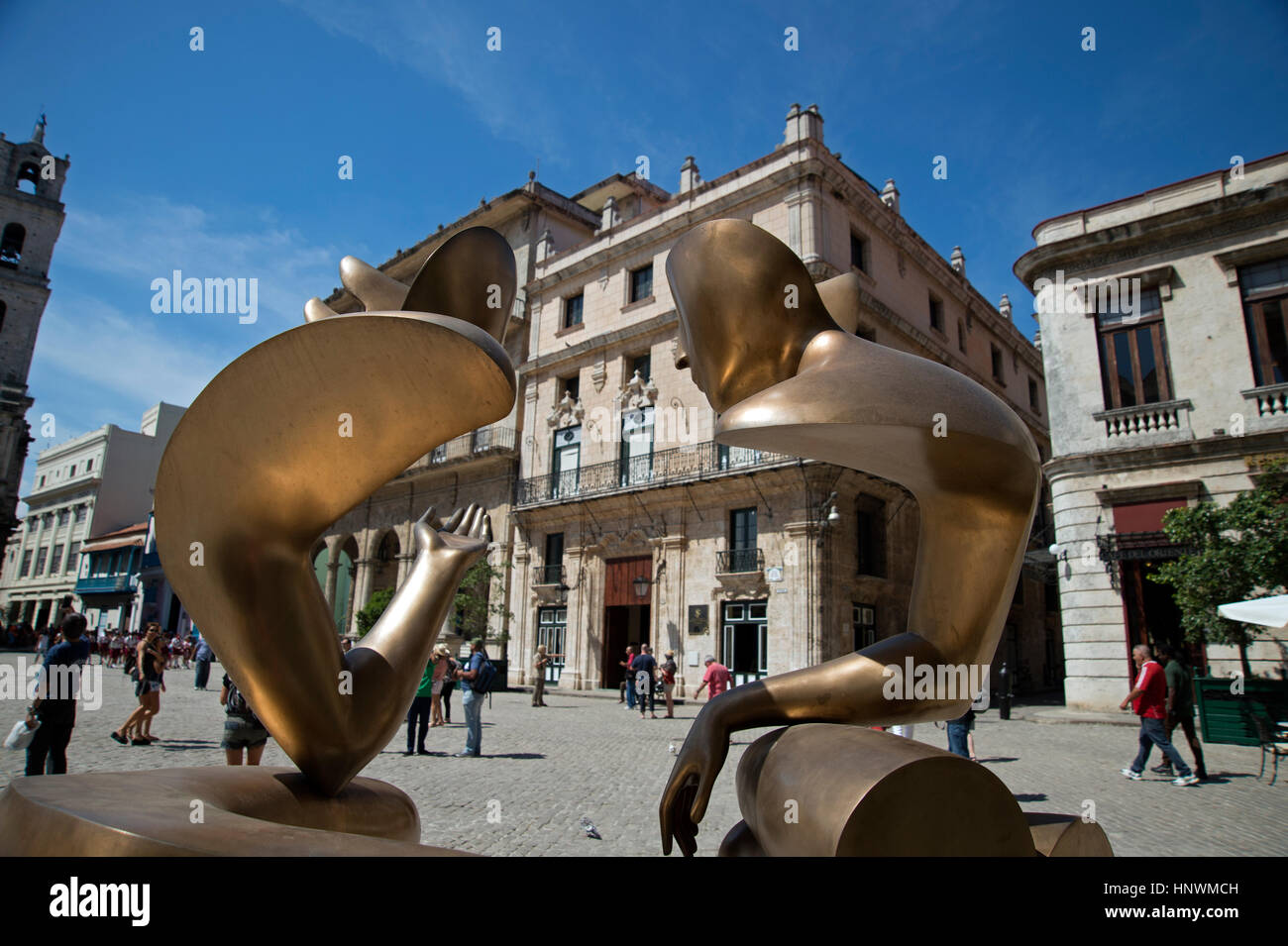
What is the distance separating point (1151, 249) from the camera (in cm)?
1468

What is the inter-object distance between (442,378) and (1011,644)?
2720 cm

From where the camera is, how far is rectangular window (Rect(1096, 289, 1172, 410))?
14336 millimetres

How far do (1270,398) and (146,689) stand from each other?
17.9 metres

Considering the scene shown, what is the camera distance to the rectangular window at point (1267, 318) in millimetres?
13328

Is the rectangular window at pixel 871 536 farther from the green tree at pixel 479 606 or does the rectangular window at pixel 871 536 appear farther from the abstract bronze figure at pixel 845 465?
the abstract bronze figure at pixel 845 465

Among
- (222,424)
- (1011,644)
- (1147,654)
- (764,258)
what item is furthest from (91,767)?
(1011,644)

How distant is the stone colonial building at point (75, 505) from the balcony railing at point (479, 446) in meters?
29.0

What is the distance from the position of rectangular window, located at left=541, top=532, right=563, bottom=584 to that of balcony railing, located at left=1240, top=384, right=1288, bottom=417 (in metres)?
17.6

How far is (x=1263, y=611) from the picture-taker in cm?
909

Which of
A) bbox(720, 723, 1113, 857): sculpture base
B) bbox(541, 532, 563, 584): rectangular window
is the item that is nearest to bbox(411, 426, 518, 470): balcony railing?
bbox(541, 532, 563, 584): rectangular window

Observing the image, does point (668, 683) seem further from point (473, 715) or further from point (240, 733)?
point (240, 733)

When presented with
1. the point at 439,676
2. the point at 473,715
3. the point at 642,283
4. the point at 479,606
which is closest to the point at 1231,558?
the point at 473,715

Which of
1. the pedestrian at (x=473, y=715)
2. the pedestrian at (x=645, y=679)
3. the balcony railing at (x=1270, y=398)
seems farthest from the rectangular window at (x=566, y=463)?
the balcony railing at (x=1270, y=398)
